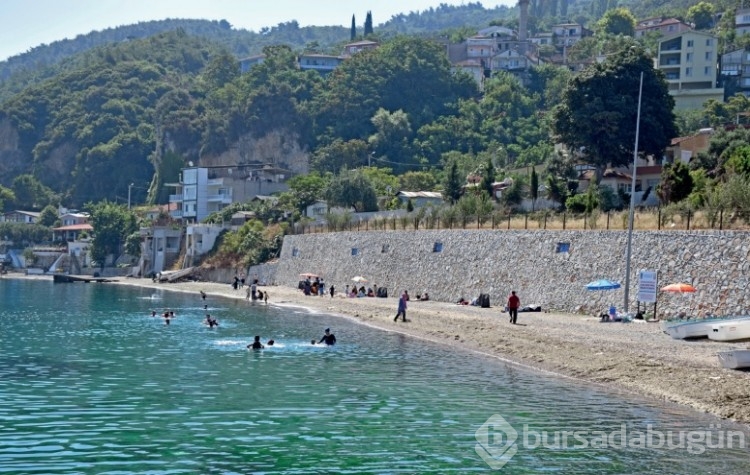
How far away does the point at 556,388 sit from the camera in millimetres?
26750

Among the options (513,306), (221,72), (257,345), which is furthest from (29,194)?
(513,306)

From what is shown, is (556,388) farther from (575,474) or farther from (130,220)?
(130,220)

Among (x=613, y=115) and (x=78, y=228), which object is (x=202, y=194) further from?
(x=613, y=115)

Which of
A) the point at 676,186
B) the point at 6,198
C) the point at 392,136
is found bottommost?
the point at 6,198

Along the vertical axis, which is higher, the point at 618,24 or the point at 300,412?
the point at 618,24

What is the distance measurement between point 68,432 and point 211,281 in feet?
235

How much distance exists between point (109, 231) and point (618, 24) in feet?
333

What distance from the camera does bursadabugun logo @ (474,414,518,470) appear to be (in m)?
19.0

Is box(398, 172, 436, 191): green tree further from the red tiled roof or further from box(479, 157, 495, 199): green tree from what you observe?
the red tiled roof

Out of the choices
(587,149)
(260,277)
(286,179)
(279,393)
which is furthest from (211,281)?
(279,393)

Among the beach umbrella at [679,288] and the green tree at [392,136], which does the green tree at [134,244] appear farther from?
the beach umbrella at [679,288]

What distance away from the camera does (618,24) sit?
171 meters

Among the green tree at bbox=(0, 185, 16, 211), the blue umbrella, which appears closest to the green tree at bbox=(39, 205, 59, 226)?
the green tree at bbox=(0, 185, 16, 211)

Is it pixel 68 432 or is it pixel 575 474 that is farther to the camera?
pixel 68 432
